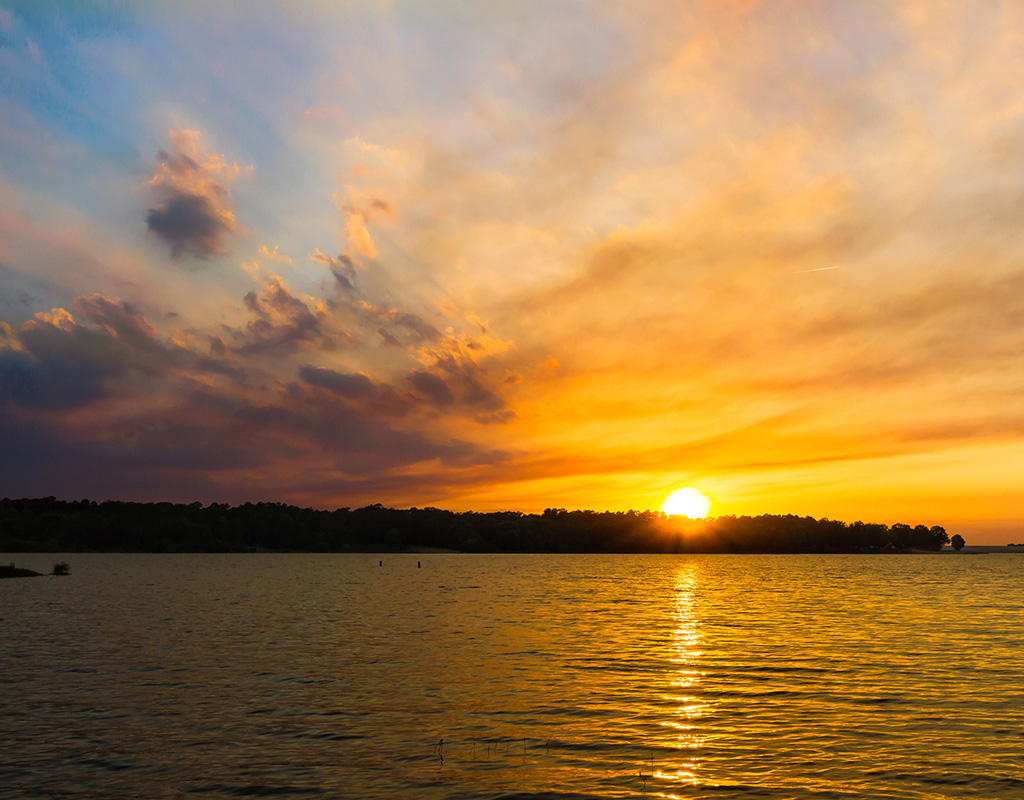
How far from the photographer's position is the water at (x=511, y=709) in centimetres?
2206

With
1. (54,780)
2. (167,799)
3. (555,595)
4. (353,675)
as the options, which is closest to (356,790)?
(167,799)

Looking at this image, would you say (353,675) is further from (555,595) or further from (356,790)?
(555,595)

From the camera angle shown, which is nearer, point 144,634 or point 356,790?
point 356,790

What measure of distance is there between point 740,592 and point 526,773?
103202 mm

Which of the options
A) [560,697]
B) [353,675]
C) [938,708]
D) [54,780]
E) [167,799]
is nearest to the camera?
[167,799]

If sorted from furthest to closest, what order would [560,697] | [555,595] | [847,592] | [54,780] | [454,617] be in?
1. [847,592]
2. [555,595]
3. [454,617]
4. [560,697]
5. [54,780]

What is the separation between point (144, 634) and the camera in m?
58.3

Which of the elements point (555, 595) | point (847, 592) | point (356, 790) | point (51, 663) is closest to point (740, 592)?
point (847, 592)

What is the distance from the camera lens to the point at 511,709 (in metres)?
31.7

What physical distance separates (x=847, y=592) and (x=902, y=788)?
10533cm

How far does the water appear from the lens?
72.4 ft

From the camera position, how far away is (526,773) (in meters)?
22.8

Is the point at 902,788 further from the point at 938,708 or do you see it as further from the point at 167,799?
the point at 167,799

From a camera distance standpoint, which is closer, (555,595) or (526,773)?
(526,773)
